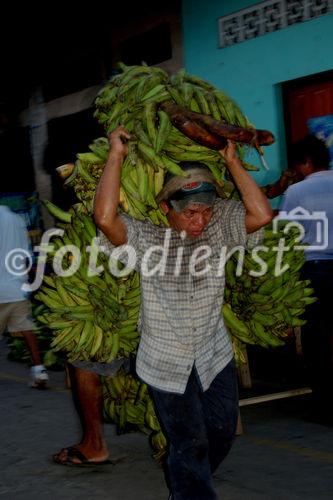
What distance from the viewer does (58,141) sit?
15180mm

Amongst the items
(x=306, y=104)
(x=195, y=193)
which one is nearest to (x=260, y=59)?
(x=306, y=104)

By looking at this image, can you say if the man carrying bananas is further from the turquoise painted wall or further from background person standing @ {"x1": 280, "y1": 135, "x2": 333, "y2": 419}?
the turquoise painted wall

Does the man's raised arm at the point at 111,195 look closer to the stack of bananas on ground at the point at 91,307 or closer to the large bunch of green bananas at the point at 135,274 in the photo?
the large bunch of green bananas at the point at 135,274

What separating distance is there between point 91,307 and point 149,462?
4.51 feet

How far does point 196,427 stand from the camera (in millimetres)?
3742

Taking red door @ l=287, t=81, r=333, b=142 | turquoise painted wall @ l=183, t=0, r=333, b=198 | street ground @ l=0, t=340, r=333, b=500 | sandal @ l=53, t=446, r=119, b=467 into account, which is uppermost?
turquoise painted wall @ l=183, t=0, r=333, b=198

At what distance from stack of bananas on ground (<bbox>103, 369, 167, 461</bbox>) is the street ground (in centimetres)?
28

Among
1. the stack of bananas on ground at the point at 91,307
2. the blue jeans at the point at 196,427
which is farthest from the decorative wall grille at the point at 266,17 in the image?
the blue jeans at the point at 196,427

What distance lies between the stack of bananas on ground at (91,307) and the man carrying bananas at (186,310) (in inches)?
20.4

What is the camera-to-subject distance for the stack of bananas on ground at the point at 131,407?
473 cm

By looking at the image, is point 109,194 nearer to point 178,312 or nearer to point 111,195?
point 111,195

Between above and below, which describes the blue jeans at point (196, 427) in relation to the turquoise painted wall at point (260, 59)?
below

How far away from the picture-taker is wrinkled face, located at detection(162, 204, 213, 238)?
3.74 meters

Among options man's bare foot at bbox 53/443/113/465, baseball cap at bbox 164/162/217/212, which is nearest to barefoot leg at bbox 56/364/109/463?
man's bare foot at bbox 53/443/113/465
